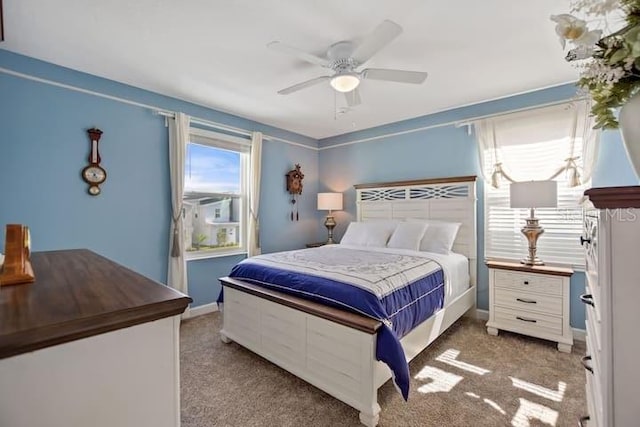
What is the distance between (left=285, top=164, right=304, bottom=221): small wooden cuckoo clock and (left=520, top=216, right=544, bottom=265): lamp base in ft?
9.93

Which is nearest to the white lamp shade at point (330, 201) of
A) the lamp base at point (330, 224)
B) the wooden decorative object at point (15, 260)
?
the lamp base at point (330, 224)

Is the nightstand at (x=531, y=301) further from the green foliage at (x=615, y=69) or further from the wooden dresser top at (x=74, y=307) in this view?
the wooden dresser top at (x=74, y=307)

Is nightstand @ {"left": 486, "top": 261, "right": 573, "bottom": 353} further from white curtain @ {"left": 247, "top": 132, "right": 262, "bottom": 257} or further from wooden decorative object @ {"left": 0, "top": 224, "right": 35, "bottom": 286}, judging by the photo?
wooden decorative object @ {"left": 0, "top": 224, "right": 35, "bottom": 286}

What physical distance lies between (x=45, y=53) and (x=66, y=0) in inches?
35.4

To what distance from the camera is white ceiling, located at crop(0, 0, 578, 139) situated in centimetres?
185

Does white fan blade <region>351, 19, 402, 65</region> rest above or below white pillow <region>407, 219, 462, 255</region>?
above

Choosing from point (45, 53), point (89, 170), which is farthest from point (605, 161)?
point (45, 53)

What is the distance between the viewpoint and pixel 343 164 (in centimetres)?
480

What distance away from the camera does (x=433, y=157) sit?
12.4 feet

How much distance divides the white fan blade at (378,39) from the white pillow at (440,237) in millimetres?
2035

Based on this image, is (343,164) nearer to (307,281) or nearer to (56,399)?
(307,281)

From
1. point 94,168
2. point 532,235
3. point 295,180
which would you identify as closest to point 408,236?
point 532,235

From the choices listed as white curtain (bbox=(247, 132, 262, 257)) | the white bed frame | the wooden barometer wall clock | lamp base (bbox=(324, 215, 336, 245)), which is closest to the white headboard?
the white bed frame

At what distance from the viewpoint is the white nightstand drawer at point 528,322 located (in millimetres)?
2581
